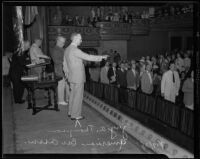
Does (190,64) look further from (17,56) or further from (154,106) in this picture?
(17,56)

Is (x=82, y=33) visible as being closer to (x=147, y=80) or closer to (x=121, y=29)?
(x=121, y=29)

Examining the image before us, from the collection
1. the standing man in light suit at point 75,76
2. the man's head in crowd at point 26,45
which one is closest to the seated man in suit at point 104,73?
the standing man in light suit at point 75,76

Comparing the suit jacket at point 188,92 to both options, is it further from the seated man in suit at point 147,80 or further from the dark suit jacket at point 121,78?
the dark suit jacket at point 121,78

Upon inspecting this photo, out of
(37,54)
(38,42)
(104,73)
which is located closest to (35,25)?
(38,42)

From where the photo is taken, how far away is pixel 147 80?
4953mm

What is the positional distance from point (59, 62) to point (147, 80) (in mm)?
1181

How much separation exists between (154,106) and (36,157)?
1.63 metres

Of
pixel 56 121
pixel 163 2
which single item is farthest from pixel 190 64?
pixel 56 121

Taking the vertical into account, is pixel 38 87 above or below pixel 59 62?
below

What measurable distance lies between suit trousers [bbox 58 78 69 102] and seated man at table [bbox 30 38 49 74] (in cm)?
33

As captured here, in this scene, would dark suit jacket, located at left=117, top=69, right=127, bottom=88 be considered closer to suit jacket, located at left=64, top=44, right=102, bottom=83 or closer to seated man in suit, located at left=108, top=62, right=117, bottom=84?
seated man in suit, located at left=108, top=62, right=117, bottom=84

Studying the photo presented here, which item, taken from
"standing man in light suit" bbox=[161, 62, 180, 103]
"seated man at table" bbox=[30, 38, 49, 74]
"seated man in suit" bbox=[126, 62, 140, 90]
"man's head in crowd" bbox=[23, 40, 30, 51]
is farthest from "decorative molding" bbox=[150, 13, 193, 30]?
"man's head in crowd" bbox=[23, 40, 30, 51]

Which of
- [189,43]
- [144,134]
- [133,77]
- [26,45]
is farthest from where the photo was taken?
[133,77]

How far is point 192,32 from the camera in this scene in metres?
4.61
